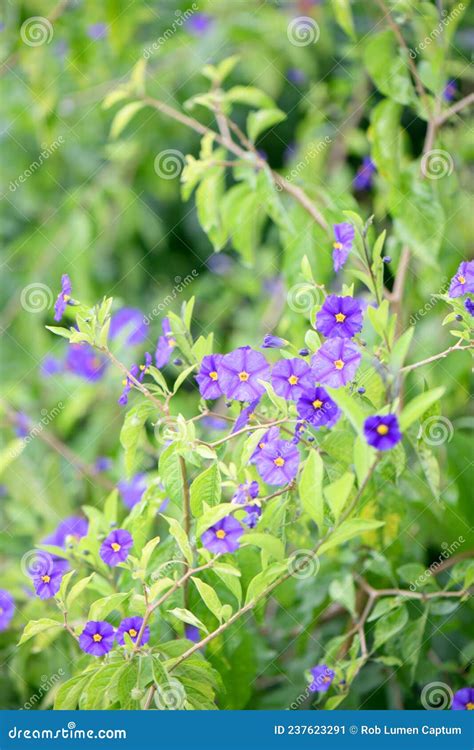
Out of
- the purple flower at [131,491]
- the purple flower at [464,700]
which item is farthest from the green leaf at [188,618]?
the purple flower at [131,491]

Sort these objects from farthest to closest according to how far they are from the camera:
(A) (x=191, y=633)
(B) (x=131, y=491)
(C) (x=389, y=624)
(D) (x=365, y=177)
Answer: (D) (x=365, y=177) < (B) (x=131, y=491) < (A) (x=191, y=633) < (C) (x=389, y=624)

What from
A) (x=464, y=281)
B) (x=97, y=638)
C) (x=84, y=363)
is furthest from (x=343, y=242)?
(x=84, y=363)

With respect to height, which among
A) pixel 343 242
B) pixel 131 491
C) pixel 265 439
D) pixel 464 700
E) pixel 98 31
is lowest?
pixel 464 700

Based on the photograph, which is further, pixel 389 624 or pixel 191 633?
pixel 191 633

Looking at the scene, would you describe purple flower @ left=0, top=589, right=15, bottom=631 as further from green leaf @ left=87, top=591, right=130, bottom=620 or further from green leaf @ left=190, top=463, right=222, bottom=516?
green leaf @ left=190, top=463, right=222, bottom=516

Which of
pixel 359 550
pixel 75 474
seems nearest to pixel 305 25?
pixel 75 474

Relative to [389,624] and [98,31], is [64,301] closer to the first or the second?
[389,624]

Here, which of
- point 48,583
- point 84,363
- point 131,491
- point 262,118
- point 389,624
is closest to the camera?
point 48,583
